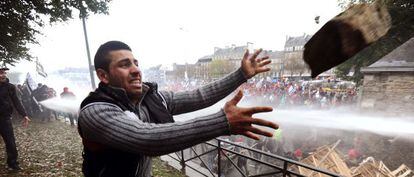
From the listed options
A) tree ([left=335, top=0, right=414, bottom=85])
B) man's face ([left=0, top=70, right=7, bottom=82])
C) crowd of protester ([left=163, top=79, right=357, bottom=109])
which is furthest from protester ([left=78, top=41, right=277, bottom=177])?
tree ([left=335, top=0, right=414, bottom=85])

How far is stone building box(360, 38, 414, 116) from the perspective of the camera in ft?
42.4

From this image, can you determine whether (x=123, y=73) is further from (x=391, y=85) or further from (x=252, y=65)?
(x=391, y=85)

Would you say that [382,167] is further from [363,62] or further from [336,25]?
[363,62]

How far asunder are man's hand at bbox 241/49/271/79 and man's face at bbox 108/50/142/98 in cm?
102

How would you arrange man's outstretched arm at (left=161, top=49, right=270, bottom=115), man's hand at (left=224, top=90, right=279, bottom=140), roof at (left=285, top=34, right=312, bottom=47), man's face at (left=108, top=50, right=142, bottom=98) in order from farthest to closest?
roof at (left=285, top=34, right=312, bottom=47) < man's outstretched arm at (left=161, top=49, right=270, bottom=115) < man's face at (left=108, top=50, right=142, bottom=98) < man's hand at (left=224, top=90, right=279, bottom=140)

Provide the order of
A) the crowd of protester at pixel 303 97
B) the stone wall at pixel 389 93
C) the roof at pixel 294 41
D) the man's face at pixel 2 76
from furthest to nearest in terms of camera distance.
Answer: the roof at pixel 294 41 → the crowd of protester at pixel 303 97 → the stone wall at pixel 389 93 → the man's face at pixel 2 76

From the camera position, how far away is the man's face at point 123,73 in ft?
5.65

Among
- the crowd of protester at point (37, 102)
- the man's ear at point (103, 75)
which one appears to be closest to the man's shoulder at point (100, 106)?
the man's ear at point (103, 75)

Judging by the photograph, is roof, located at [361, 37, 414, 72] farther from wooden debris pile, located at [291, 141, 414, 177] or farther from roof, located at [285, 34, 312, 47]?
roof, located at [285, 34, 312, 47]

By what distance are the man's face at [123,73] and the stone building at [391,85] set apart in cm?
1515

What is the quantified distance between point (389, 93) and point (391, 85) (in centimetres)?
42

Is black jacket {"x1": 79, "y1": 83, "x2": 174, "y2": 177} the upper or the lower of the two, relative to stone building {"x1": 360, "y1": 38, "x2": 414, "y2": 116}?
upper

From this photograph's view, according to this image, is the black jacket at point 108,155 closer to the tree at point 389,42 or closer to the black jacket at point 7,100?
the black jacket at point 7,100

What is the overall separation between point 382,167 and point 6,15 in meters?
12.8
